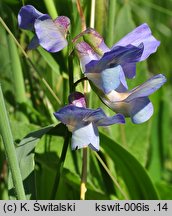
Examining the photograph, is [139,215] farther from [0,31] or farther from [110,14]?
[0,31]

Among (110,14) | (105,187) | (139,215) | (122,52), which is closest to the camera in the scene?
(122,52)

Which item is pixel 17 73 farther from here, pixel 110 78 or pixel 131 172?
pixel 110 78

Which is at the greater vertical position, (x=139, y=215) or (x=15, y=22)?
(x=15, y=22)

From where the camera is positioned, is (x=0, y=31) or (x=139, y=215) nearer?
(x=139, y=215)

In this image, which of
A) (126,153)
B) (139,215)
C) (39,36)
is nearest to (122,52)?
(39,36)

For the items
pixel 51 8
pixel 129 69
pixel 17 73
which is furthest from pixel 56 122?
pixel 129 69

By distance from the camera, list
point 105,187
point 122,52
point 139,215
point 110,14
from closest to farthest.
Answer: point 122,52, point 139,215, point 110,14, point 105,187

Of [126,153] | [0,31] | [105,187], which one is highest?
[0,31]

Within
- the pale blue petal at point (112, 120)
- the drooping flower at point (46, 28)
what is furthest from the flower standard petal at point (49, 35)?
the pale blue petal at point (112, 120)
